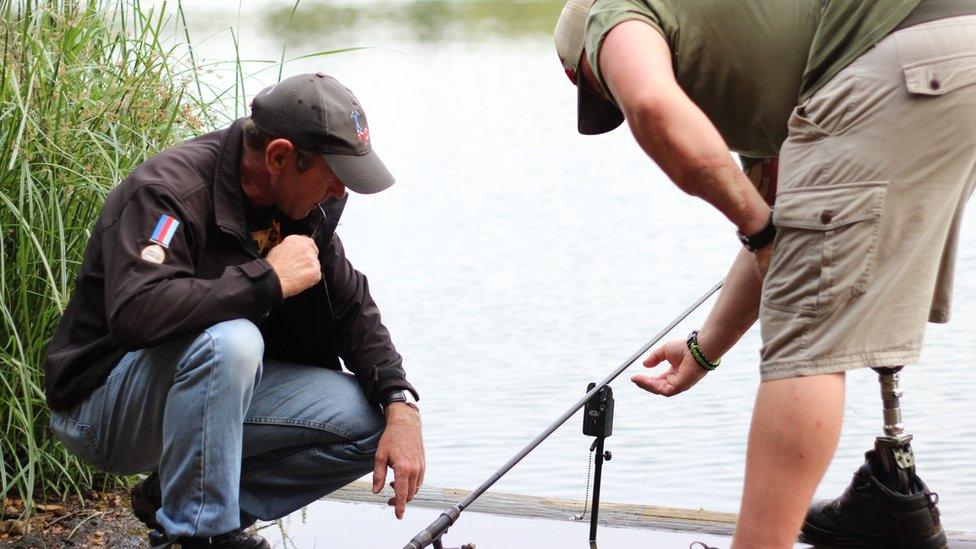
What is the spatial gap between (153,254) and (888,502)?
5.01 feet

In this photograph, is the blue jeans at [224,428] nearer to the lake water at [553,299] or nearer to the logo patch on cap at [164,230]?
the logo patch on cap at [164,230]

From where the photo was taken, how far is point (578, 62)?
2469mm

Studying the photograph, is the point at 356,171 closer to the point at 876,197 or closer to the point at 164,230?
the point at 164,230

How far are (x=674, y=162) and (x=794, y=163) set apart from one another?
0.76ft

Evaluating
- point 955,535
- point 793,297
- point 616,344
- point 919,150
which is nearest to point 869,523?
point 955,535

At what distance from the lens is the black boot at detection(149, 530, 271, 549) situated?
2.49 metres

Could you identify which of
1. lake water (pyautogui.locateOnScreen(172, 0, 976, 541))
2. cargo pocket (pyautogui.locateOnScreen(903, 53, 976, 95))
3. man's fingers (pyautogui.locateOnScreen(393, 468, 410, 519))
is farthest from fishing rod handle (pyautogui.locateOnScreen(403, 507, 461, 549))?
lake water (pyautogui.locateOnScreen(172, 0, 976, 541))

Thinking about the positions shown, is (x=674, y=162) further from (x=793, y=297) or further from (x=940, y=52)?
(x=940, y=52)

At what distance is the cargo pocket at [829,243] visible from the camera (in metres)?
2.21

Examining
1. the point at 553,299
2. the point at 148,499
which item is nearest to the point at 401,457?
the point at 148,499

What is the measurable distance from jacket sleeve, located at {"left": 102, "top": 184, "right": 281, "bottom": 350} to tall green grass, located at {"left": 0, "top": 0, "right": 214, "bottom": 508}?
1.77 feet

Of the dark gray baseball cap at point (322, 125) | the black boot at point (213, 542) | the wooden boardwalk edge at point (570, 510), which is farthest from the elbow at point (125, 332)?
the wooden boardwalk edge at point (570, 510)

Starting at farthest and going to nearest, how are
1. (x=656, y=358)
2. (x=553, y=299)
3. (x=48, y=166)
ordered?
(x=553, y=299)
(x=48, y=166)
(x=656, y=358)

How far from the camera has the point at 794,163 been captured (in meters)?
2.30
